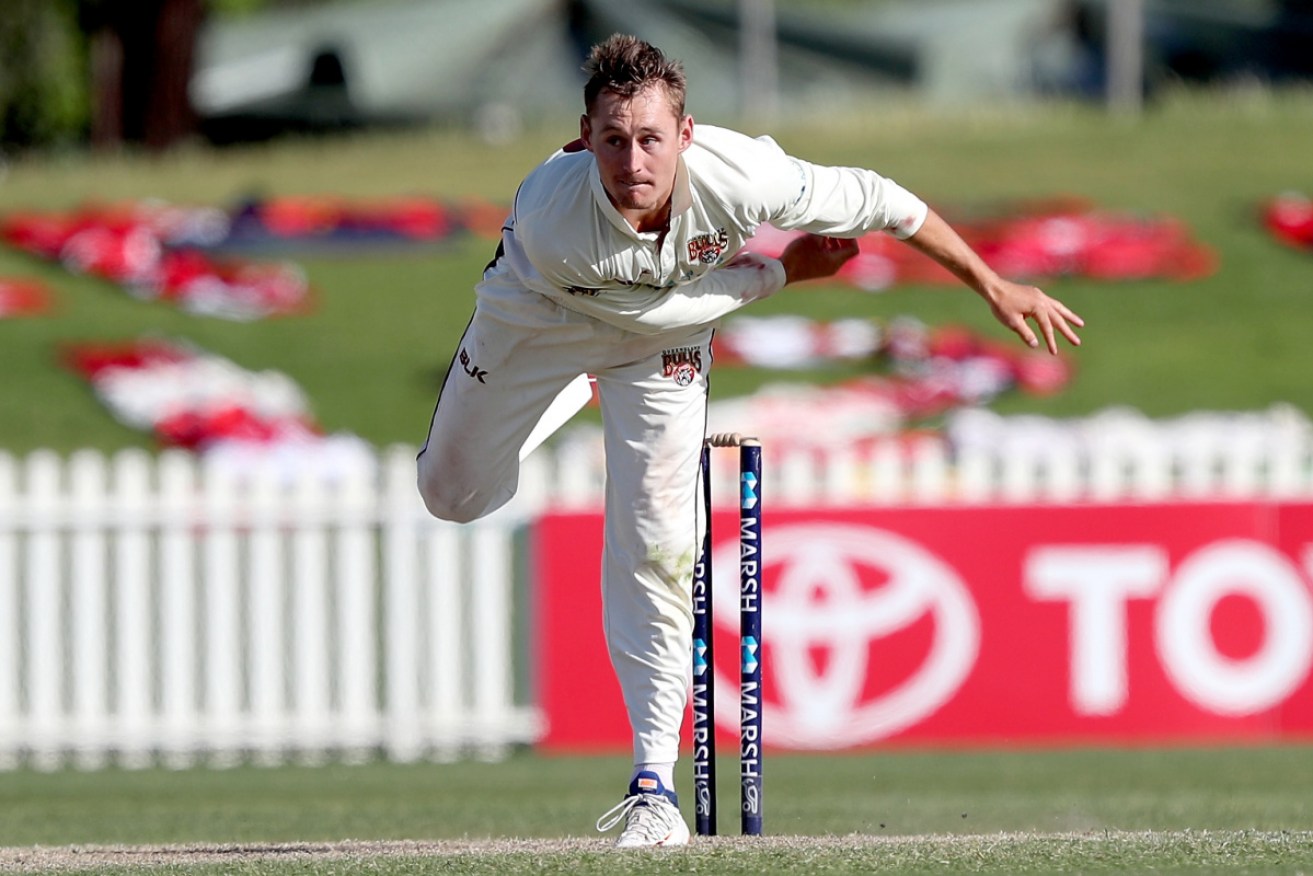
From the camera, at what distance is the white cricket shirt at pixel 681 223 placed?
4844mm

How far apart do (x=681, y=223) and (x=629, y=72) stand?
0.40 m

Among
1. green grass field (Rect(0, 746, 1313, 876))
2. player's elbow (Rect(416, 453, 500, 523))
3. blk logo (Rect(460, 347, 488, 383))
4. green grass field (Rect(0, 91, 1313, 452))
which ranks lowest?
green grass field (Rect(0, 746, 1313, 876))

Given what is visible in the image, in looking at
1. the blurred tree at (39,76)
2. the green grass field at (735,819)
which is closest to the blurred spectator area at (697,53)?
the blurred tree at (39,76)

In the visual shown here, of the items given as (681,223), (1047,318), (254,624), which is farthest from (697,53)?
(681,223)

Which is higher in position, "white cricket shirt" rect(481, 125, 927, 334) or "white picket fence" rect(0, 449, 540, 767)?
"white cricket shirt" rect(481, 125, 927, 334)

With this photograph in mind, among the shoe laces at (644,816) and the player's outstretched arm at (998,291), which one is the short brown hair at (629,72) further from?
the shoe laces at (644,816)

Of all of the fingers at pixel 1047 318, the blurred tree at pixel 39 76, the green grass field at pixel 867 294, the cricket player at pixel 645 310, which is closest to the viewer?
the cricket player at pixel 645 310

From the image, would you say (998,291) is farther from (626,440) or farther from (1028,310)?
(626,440)

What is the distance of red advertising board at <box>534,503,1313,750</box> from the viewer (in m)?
9.52

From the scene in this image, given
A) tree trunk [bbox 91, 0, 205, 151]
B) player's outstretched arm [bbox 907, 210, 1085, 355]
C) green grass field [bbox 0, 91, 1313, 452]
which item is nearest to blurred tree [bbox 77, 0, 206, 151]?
tree trunk [bbox 91, 0, 205, 151]

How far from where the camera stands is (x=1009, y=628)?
958 centimetres

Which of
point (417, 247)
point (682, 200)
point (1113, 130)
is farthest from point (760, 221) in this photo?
point (1113, 130)

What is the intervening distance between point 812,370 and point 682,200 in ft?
35.9

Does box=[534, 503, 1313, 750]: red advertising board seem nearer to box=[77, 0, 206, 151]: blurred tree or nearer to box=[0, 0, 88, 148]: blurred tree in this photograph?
box=[77, 0, 206, 151]: blurred tree
